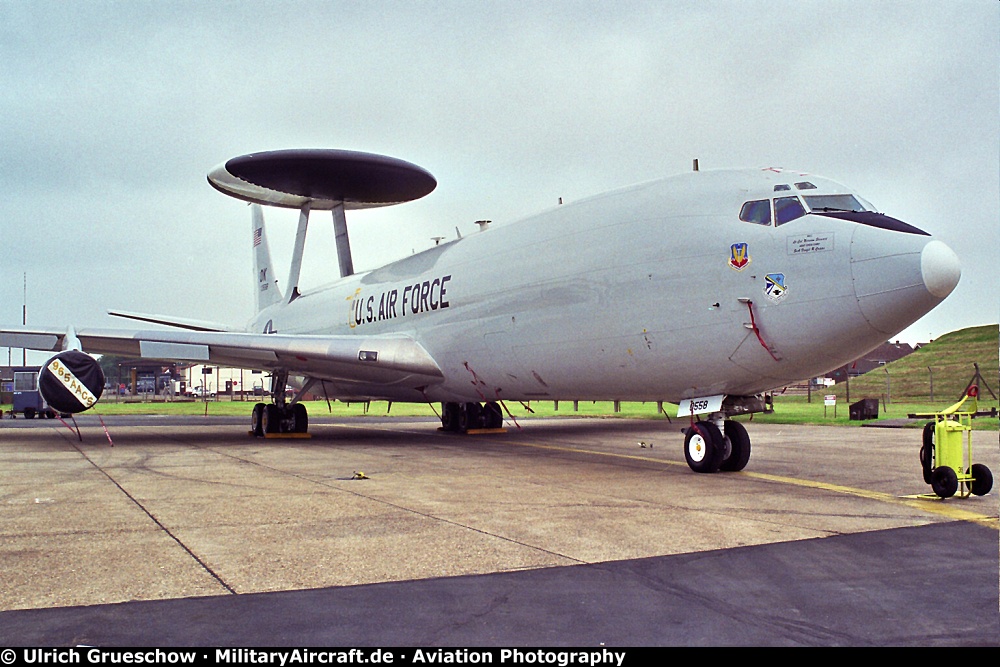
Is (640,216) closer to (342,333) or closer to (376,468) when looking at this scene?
(376,468)

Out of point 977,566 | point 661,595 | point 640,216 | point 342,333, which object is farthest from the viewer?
point 342,333

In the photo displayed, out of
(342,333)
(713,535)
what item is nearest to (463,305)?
(342,333)

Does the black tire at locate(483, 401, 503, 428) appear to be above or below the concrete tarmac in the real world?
above

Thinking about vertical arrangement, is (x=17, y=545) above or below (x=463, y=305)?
below

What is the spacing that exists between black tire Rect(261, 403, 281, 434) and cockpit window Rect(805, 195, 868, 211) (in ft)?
46.1

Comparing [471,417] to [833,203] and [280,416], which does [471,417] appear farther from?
A: [833,203]

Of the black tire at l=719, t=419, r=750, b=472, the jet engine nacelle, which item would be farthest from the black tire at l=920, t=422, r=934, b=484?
the jet engine nacelle

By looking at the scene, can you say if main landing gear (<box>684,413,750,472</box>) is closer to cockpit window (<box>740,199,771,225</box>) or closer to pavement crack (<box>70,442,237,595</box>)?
A: cockpit window (<box>740,199,771,225</box>)

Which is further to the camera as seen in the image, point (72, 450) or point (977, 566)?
point (72, 450)

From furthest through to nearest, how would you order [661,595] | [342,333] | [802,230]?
1. [342,333]
2. [802,230]
3. [661,595]

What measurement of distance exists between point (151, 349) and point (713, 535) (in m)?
13.6

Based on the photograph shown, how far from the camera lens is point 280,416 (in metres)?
19.9

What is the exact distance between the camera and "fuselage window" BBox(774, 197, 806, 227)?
10.1 meters

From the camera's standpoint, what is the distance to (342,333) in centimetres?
2116
